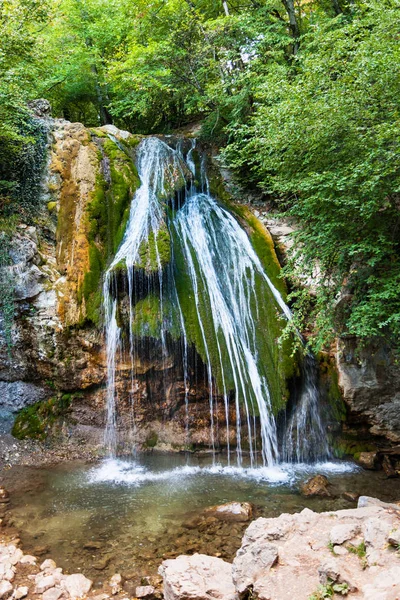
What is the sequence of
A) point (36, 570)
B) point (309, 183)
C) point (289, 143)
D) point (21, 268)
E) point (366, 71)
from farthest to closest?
point (21, 268), point (289, 143), point (309, 183), point (366, 71), point (36, 570)

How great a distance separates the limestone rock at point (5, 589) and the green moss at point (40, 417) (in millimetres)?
3422

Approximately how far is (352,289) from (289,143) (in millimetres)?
2623

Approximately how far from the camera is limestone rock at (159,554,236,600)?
311cm

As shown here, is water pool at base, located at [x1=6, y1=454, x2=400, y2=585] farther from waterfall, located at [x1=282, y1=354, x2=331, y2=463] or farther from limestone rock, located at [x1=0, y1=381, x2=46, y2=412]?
limestone rock, located at [x1=0, y1=381, x2=46, y2=412]

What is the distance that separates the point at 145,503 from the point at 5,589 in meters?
1.99

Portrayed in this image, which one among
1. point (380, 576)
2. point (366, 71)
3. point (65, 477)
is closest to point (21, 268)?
point (65, 477)

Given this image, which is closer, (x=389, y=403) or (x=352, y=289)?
(x=352, y=289)

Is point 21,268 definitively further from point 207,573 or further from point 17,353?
point 207,573

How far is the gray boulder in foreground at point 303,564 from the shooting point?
2598mm

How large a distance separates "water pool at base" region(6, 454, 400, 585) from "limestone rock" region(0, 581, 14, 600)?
551mm

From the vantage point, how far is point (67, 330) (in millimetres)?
7152

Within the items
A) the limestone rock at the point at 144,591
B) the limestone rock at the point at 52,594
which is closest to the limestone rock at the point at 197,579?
the limestone rock at the point at 144,591

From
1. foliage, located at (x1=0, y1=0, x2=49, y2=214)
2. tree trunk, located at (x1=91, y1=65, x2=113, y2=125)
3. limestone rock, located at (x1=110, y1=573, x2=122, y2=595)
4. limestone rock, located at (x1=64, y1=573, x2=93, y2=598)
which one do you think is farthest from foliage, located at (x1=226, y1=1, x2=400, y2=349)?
tree trunk, located at (x1=91, y1=65, x2=113, y2=125)

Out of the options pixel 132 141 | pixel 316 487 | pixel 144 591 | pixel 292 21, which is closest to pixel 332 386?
pixel 316 487
